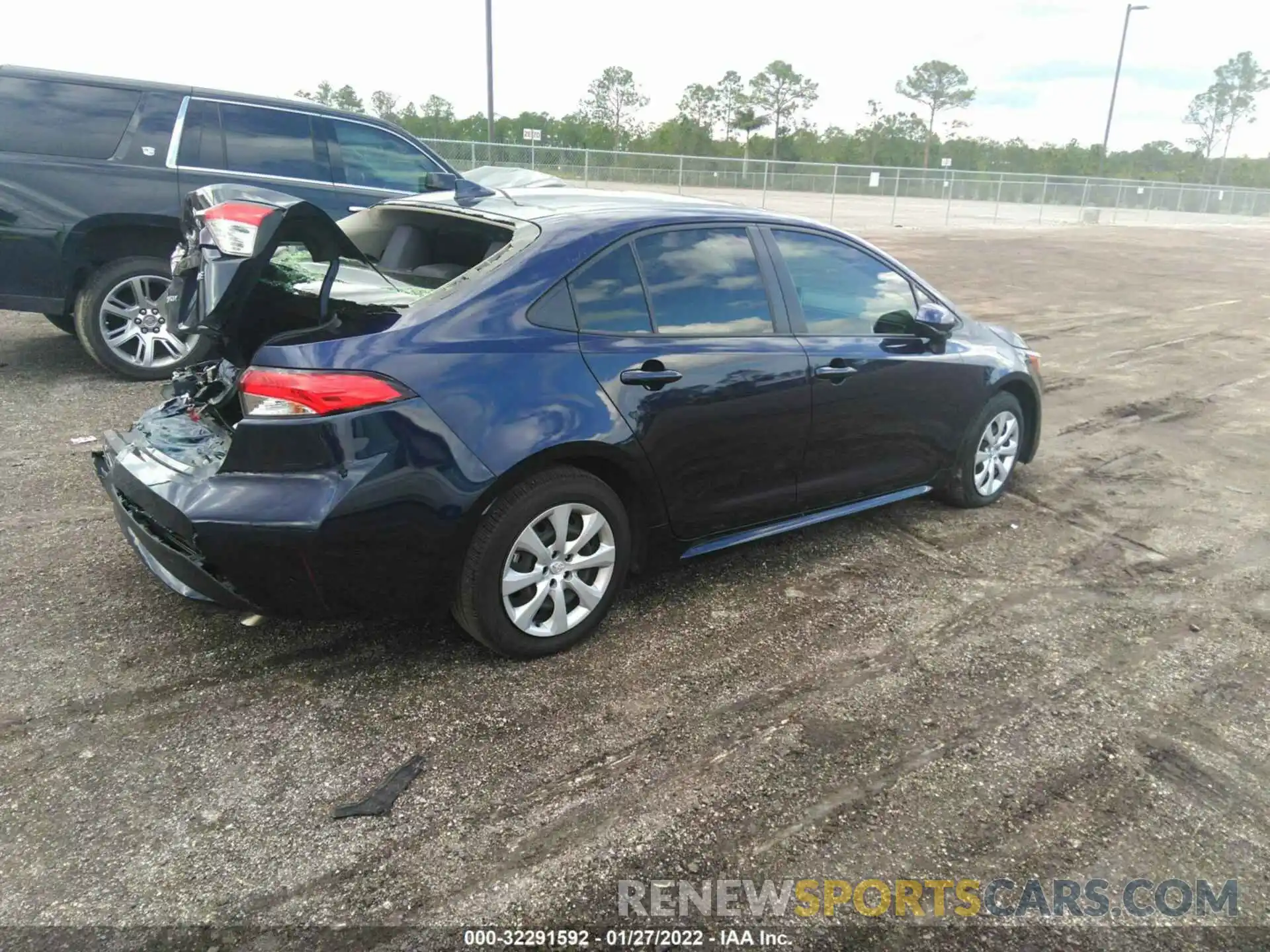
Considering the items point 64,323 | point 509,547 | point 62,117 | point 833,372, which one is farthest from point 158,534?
point 64,323

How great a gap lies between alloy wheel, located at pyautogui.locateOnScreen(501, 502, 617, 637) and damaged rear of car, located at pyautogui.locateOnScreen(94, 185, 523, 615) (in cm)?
29

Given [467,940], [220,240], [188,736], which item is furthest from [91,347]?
[467,940]

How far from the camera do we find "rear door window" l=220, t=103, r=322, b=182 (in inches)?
270

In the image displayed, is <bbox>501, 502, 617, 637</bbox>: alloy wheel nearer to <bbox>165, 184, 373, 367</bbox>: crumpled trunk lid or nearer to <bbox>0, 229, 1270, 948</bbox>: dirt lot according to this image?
<bbox>0, 229, 1270, 948</bbox>: dirt lot

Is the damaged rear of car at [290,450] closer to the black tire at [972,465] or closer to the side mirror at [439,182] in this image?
the side mirror at [439,182]

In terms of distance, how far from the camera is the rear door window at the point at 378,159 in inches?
296

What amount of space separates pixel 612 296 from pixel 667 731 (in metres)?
1.58

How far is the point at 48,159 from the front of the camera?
5.97m

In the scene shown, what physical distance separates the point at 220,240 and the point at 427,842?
6.72 ft

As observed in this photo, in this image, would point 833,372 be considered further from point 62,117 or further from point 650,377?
point 62,117

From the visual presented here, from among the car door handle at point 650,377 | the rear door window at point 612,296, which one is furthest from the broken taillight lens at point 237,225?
the car door handle at point 650,377

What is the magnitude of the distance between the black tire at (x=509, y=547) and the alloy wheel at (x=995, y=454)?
2.57 m

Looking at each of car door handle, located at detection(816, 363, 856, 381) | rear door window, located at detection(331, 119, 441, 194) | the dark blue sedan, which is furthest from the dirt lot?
rear door window, located at detection(331, 119, 441, 194)

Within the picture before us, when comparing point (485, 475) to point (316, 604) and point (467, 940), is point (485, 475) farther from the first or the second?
point (467, 940)
